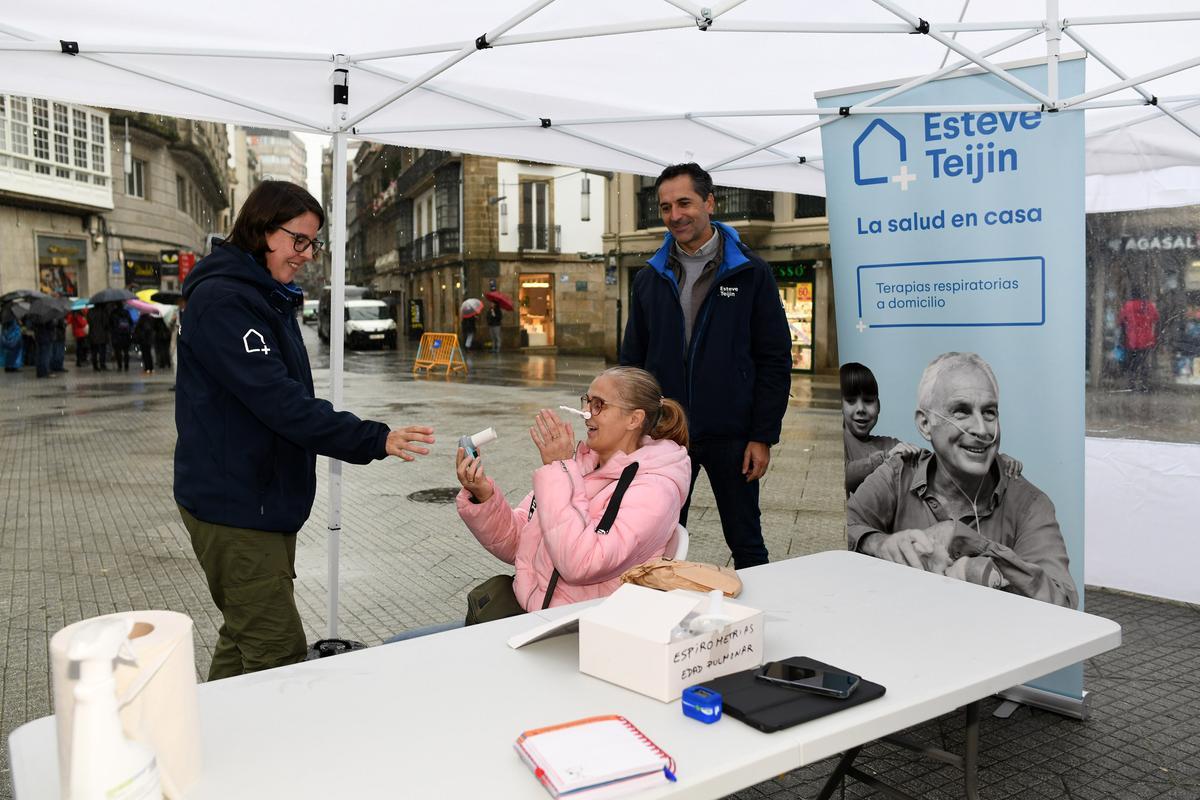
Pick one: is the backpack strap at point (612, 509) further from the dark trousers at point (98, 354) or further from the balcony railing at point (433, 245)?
the balcony railing at point (433, 245)

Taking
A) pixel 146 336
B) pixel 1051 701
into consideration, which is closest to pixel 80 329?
pixel 146 336

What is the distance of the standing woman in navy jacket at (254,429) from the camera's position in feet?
8.79

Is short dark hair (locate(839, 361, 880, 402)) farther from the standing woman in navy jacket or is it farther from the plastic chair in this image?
the standing woman in navy jacket

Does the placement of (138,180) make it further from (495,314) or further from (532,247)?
(495,314)

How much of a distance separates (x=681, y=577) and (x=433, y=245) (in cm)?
4015

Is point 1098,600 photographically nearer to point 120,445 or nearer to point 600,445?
point 600,445

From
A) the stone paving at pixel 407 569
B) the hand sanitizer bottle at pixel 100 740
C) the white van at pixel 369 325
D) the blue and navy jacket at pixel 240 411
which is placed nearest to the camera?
the hand sanitizer bottle at pixel 100 740

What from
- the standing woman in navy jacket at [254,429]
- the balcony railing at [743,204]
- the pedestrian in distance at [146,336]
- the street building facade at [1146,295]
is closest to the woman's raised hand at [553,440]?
the standing woman in navy jacket at [254,429]

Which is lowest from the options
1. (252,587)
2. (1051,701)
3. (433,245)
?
(1051,701)

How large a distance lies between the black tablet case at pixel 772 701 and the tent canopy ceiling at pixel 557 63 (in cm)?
214

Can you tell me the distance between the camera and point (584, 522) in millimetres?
2584

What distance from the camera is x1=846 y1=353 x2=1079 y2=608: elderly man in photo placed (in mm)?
3518

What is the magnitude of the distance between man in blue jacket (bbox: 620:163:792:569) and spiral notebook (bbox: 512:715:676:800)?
2.42 meters

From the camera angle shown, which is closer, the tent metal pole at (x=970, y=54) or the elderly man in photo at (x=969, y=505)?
the tent metal pole at (x=970, y=54)
